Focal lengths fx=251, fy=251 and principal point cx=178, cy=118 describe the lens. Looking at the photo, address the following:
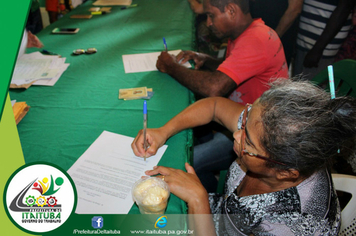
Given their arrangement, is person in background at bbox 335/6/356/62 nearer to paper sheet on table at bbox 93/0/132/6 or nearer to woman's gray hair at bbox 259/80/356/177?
woman's gray hair at bbox 259/80/356/177

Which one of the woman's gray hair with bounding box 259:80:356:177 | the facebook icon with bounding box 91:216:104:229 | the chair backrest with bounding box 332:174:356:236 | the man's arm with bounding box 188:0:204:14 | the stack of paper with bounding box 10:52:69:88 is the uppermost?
the woman's gray hair with bounding box 259:80:356:177

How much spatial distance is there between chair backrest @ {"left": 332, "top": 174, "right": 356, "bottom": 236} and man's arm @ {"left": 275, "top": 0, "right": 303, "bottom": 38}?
1499mm

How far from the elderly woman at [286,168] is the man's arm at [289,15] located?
1514 mm

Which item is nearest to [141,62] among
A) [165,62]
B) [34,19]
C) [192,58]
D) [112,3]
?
[165,62]

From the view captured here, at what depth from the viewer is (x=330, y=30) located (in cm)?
190

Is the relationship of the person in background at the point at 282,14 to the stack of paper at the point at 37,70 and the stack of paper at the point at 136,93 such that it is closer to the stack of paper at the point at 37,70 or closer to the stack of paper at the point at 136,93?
the stack of paper at the point at 136,93

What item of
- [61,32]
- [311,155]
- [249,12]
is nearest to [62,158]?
[311,155]

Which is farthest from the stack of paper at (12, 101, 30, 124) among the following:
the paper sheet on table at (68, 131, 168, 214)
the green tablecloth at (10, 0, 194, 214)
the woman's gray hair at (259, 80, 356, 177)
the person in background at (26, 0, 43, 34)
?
the person in background at (26, 0, 43, 34)

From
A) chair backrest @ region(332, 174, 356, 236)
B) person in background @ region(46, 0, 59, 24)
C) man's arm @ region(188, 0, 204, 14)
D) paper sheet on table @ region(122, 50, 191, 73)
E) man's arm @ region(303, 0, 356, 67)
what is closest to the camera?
chair backrest @ region(332, 174, 356, 236)

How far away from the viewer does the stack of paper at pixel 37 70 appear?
1510 millimetres

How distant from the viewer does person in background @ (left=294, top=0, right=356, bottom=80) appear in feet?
6.04

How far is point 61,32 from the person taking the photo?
219 cm

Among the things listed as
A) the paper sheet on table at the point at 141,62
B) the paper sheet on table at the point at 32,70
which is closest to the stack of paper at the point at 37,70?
the paper sheet on table at the point at 32,70

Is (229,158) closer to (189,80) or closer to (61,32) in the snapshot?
(189,80)
